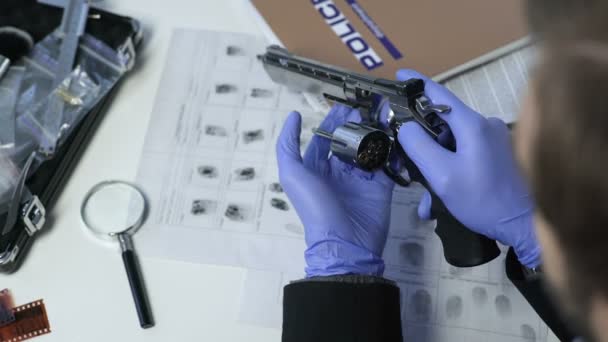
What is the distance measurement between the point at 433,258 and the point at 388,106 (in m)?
0.22

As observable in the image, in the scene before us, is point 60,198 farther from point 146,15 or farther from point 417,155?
point 417,155

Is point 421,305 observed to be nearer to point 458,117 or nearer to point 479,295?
point 479,295

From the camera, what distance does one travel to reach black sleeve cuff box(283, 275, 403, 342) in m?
0.73

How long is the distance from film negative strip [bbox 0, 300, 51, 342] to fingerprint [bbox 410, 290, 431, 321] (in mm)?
486

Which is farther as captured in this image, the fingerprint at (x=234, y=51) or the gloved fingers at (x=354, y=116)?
the fingerprint at (x=234, y=51)

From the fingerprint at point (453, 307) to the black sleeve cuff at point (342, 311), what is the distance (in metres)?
0.11

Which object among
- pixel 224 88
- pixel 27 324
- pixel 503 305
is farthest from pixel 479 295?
pixel 27 324

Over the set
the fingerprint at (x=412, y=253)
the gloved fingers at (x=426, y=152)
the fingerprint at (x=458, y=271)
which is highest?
the gloved fingers at (x=426, y=152)

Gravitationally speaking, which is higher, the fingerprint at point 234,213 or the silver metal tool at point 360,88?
the silver metal tool at point 360,88

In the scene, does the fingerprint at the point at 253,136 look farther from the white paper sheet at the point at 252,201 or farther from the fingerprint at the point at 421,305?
the fingerprint at the point at 421,305

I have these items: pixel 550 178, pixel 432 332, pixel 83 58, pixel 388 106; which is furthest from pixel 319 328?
pixel 83 58

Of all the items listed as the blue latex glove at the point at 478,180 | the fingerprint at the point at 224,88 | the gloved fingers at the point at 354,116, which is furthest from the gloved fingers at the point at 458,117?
the fingerprint at the point at 224,88

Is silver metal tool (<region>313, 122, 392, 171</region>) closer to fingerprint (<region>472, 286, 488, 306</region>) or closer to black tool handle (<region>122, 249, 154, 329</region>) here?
fingerprint (<region>472, 286, 488, 306</region>)

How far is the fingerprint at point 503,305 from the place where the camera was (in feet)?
2.72
